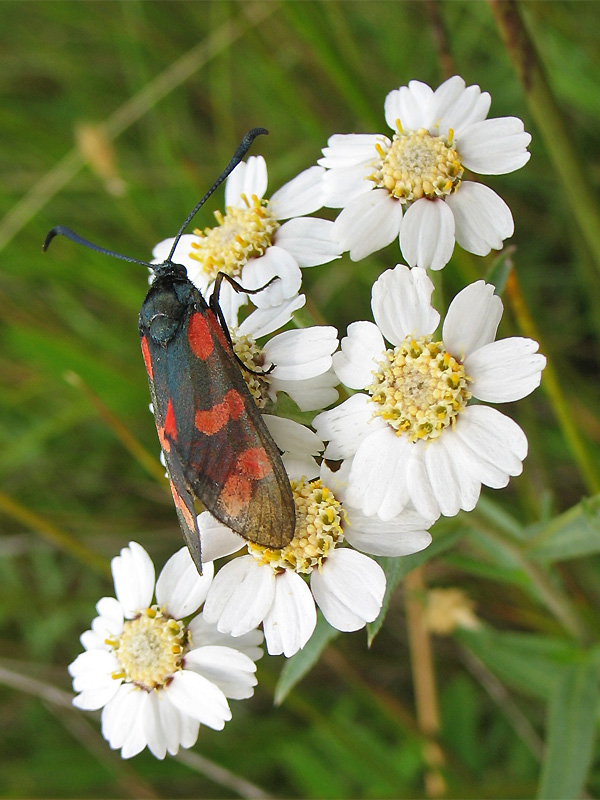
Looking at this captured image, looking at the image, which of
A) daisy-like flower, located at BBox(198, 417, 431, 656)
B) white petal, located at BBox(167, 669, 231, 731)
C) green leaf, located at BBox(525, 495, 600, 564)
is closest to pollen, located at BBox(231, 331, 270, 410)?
daisy-like flower, located at BBox(198, 417, 431, 656)

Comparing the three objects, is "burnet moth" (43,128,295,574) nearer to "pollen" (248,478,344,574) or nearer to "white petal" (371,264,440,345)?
"pollen" (248,478,344,574)

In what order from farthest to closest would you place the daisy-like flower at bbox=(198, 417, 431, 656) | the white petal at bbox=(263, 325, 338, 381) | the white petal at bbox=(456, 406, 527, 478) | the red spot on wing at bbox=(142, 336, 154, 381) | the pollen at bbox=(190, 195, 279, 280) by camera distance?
the pollen at bbox=(190, 195, 279, 280) → the red spot on wing at bbox=(142, 336, 154, 381) → the white petal at bbox=(263, 325, 338, 381) → the daisy-like flower at bbox=(198, 417, 431, 656) → the white petal at bbox=(456, 406, 527, 478)

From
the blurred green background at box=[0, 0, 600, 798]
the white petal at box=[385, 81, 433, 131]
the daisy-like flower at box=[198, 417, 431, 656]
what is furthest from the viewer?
the blurred green background at box=[0, 0, 600, 798]

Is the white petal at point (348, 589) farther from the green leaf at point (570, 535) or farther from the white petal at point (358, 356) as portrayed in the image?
the green leaf at point (570, 535)

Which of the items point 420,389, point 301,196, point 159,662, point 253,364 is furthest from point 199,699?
point 301,196

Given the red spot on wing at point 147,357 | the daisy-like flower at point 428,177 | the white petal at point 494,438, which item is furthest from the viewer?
the red spot on wing at point 147,357

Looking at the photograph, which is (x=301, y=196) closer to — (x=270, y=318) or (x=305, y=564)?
(x=270, y=318)

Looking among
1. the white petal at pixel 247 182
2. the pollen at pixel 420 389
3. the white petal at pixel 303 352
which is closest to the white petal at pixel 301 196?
the white petal at pixel 247 182
